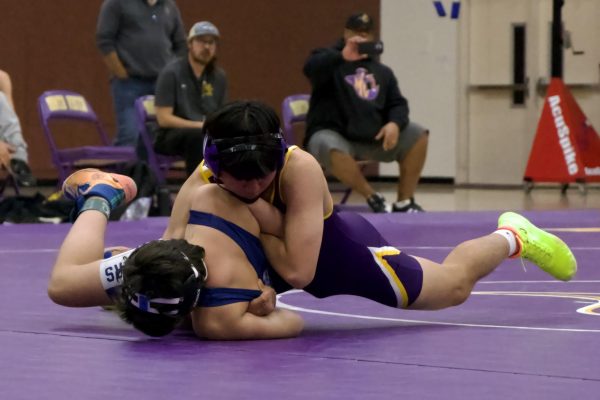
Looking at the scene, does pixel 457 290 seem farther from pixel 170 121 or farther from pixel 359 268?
pixel 170 121

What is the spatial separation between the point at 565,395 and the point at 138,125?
21.8ft

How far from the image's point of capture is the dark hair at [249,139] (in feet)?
10.9

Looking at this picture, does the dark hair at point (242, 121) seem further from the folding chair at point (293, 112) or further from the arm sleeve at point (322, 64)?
the folding chair at point (293, 112)

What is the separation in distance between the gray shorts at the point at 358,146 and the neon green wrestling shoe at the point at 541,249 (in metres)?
4.11

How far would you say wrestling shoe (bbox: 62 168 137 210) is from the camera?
398 cm

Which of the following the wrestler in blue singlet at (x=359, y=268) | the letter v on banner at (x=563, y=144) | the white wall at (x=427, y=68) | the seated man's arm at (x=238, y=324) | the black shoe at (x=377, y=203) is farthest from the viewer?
the white wall at (x=427, y=68)

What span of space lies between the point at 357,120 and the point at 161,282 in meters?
5.30

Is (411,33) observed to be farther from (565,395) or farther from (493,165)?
(565,395)

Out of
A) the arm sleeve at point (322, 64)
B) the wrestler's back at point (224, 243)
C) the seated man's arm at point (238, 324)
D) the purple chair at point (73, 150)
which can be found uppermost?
the wrestler's back at point (224, 243)

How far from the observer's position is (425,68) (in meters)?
12.9

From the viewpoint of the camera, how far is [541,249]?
4246 millimetres

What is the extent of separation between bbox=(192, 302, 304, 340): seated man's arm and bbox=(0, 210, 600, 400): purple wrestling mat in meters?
0.05

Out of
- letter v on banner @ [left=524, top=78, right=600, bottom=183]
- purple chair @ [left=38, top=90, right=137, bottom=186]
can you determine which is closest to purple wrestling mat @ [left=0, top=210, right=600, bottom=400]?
purple chair @ [left=38, top=90, right=137, bottom=186]

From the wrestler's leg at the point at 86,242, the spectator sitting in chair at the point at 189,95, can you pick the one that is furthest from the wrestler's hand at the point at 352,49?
the wrestler's leg at the point at 86,242
